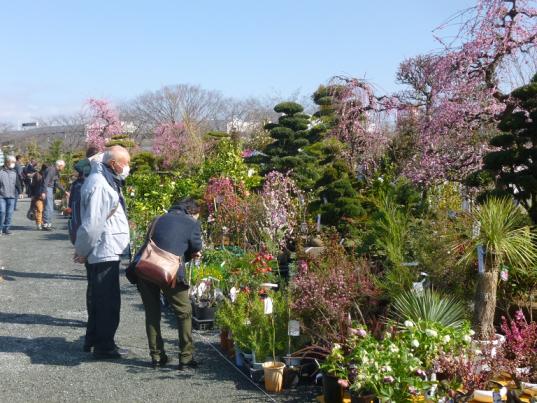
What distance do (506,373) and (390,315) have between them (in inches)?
47.1

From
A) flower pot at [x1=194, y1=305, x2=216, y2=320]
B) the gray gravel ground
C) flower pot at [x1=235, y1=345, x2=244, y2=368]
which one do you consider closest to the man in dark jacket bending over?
the gray gravel ground

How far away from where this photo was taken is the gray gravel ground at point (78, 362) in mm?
4926

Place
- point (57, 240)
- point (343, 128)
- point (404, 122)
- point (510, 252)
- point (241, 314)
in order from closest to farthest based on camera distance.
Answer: point (510, 252) < point (241, 314) < point (343, 128) < point (404, 122) < point (57, 240)

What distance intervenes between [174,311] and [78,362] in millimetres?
1072

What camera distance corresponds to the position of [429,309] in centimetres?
502

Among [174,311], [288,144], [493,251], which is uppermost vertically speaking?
[288,144]

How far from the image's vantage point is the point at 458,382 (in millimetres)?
4078

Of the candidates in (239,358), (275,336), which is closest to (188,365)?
(239,358)

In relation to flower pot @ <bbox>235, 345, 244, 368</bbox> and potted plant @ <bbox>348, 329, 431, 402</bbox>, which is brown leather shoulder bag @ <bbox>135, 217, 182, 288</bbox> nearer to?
flower pot @ <bbox>235, 345, 244, 368</bbox>

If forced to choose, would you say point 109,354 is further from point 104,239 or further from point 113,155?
point 113,155

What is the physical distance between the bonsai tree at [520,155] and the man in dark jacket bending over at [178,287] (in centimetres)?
306

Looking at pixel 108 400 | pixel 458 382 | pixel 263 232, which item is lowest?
pixel 108 400

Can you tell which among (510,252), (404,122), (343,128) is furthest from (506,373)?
(404,122)

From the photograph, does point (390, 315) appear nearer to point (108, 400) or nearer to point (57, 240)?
point (108, 400)
